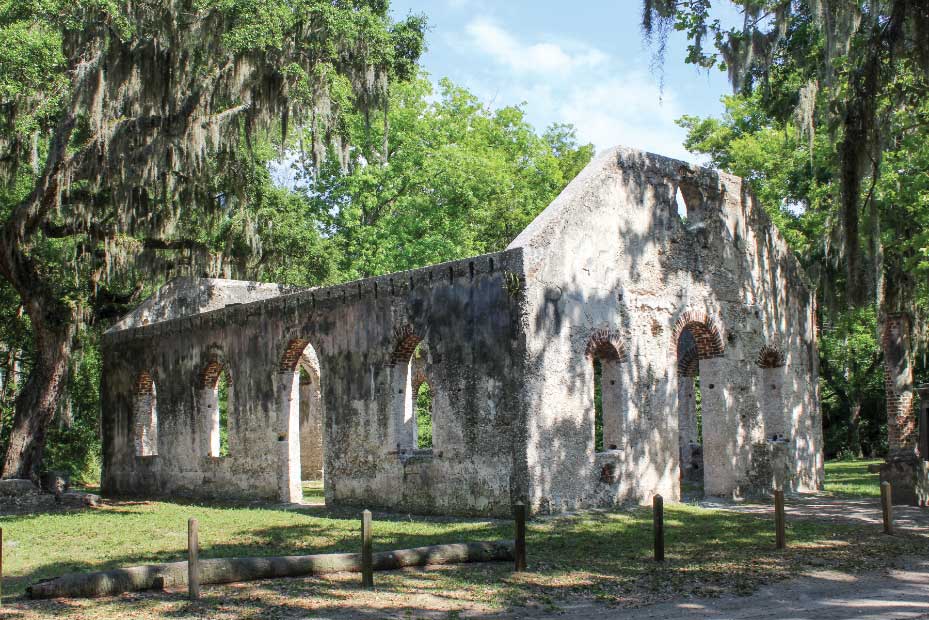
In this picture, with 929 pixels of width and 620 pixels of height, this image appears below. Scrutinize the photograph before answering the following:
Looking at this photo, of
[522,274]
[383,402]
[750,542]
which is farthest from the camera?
[383,402]

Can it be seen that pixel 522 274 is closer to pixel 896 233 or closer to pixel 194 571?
pixel 194 571

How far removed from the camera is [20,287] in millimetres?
21000

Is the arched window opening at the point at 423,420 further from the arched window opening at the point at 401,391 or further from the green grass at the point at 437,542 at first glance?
the green grass at the point at 437,542

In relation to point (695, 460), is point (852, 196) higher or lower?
higher

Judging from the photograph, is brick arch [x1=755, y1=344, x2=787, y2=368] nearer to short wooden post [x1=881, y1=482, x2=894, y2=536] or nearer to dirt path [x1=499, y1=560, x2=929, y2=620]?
short wooden post [x1=881, y1=482, x2=894, y2=536]

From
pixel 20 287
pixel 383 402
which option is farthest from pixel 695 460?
pixel 20 287

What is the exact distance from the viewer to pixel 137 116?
19.3 meters

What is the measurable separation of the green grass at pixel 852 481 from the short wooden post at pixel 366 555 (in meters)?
11.8

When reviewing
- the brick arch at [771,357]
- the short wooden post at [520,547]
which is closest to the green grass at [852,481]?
the brick arch at [771,357]

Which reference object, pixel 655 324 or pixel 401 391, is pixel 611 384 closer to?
pixel 655 324

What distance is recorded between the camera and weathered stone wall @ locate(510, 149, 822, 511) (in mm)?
14617

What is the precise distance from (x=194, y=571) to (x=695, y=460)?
15.6 meters

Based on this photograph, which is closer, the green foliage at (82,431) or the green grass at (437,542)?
the green grass at (437,542)

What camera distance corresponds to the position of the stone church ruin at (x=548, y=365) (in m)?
14.6
